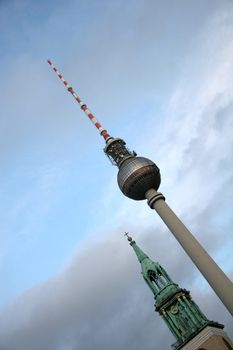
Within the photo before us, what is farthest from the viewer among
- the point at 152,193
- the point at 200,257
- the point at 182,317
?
the point at 182,317

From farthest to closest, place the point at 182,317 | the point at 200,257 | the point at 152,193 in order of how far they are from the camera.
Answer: the point at 182,317 → the point at 152,193 → the point at 200,257

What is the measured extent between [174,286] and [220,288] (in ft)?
65.6

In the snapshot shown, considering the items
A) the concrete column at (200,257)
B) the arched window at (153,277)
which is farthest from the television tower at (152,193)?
the arched window at (153,277)

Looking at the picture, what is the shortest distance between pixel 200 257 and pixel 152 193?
41.2 ft

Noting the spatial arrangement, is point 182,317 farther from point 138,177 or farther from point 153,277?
point 138,177

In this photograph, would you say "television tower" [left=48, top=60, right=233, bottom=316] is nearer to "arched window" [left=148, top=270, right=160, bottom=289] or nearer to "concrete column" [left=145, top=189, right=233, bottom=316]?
"concrete column" [left=145, top=189, right=233, bottom=316]

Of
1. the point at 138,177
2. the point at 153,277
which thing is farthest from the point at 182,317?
the point at 138,177

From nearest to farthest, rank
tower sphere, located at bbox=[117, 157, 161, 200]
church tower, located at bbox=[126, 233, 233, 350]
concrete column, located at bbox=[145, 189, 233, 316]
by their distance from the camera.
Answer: concrete column, located at bbox=[145, 189, 233, 316] → church tower, located at bbox=[126, 233, 233, 350] → tower sphere, located at bbox=[117, 157, 161, 200]

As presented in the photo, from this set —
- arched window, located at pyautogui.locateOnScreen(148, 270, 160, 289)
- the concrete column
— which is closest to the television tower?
the concrete column

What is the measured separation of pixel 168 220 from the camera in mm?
42812

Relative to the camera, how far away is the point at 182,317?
166 ft

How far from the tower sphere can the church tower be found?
13661 mm

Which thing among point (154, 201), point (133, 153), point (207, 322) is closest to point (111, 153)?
point (133, 153)

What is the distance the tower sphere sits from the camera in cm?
4891
